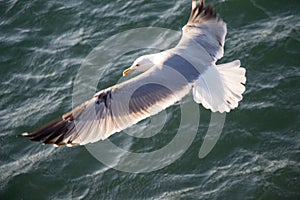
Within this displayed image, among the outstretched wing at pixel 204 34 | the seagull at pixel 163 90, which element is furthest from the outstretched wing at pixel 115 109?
the outstretched wing at pixel 204 34

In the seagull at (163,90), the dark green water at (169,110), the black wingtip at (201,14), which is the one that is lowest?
the dark green water at (169,110)

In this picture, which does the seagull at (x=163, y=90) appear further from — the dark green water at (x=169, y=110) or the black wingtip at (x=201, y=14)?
the dark green water at (x=169, y=110)

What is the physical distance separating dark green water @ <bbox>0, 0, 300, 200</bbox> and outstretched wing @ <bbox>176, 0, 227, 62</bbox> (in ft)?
2.98

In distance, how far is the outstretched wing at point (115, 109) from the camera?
16.0 ft

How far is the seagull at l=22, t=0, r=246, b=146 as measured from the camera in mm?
4941

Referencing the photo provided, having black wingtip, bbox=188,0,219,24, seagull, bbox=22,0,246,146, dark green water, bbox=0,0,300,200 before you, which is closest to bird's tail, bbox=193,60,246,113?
seagull, bbox=22,0,246,146

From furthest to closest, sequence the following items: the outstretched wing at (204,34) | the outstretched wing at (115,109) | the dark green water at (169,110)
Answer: the dark green water at (169,110) < the outstretched wing at (204,34) < the outstretched wing at (115,109)

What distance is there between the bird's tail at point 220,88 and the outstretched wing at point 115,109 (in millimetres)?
201

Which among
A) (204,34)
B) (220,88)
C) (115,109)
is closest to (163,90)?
(115,109)

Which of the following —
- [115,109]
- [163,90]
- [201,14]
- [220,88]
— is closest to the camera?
[115,109]

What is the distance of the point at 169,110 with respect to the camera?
266 inches

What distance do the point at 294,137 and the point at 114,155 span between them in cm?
194

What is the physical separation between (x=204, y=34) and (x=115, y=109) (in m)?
1.49

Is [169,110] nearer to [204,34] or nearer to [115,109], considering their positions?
[204,34]
